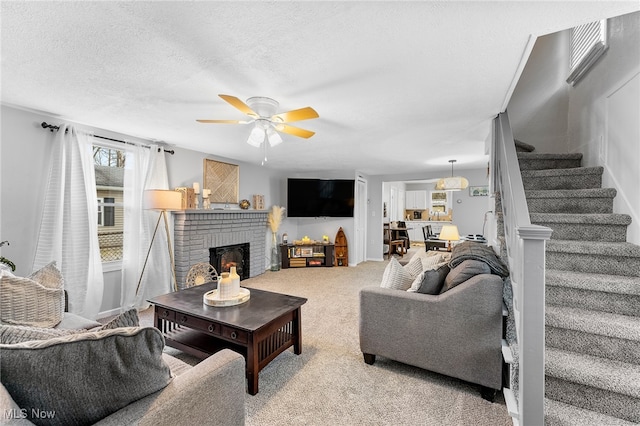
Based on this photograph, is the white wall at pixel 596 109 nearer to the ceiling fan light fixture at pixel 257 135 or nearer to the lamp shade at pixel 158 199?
the ceiling fan light fixture at pixel 257 135

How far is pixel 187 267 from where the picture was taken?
12.9 ft

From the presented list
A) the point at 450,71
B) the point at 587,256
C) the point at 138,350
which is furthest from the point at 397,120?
the point at 138,350

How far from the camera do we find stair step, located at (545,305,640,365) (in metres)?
1.47

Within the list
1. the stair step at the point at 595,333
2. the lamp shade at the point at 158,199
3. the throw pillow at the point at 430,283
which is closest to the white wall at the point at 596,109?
the stair step at the point at 595,333

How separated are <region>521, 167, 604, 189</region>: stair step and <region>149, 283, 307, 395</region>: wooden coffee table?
2.53m

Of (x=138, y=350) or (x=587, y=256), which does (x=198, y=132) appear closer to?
(x=138, y=350)

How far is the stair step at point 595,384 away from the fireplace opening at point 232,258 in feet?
13.0

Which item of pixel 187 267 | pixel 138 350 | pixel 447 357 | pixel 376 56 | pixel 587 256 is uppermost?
pixel 376 56

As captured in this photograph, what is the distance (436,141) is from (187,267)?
395 cm

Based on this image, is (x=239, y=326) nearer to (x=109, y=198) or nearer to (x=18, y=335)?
(x=18, y=335)

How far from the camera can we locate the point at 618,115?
214 centimetres

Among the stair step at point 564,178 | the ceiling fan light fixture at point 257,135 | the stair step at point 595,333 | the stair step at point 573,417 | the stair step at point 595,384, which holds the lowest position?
the stair step at point 573,417

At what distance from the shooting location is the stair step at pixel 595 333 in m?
1.47

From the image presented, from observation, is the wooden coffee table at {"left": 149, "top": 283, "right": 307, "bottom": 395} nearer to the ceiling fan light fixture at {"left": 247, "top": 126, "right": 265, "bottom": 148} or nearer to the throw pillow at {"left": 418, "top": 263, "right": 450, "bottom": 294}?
the throw pillow at {"left": 418, "top": 263, "right": 450, "bottom": 294}
